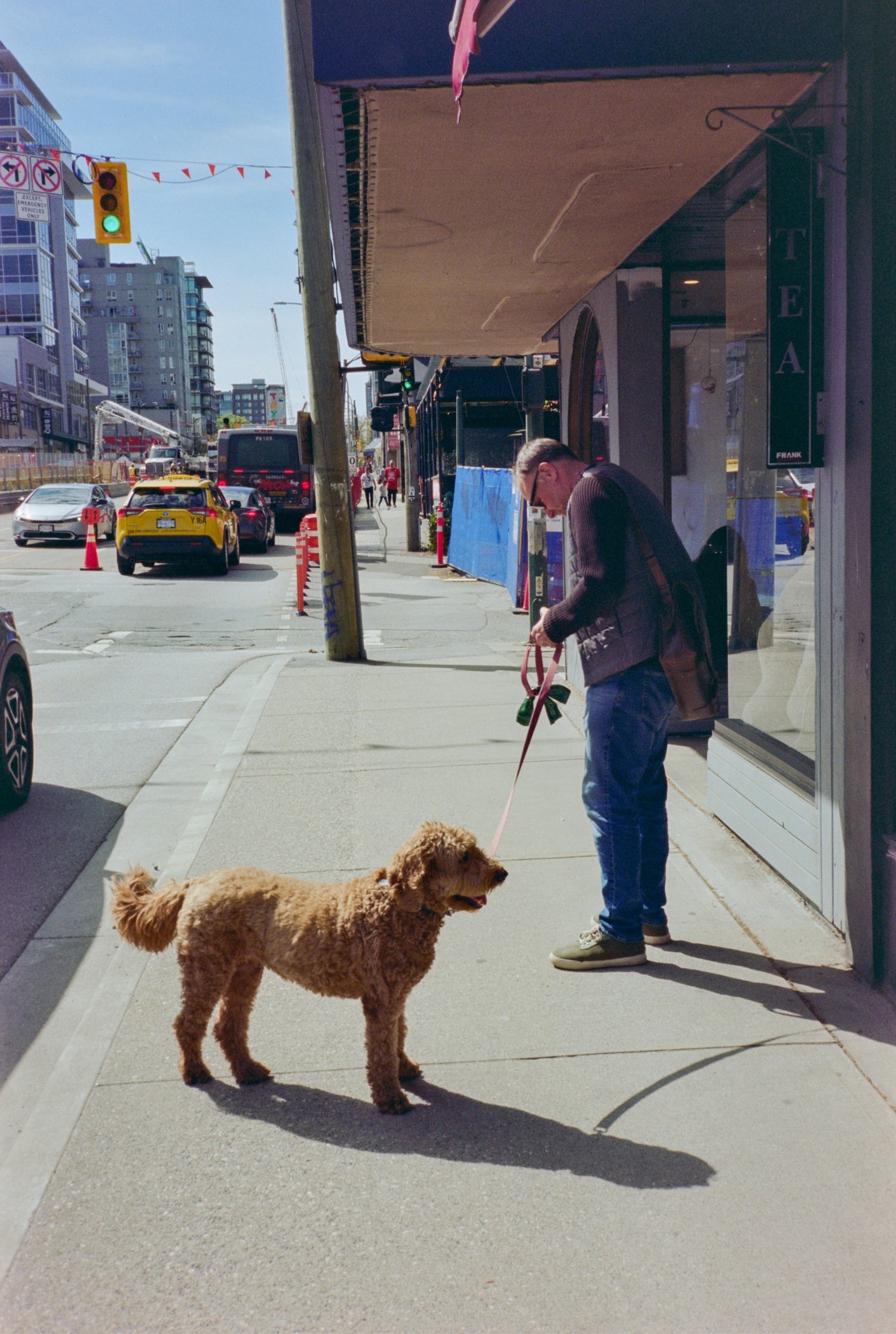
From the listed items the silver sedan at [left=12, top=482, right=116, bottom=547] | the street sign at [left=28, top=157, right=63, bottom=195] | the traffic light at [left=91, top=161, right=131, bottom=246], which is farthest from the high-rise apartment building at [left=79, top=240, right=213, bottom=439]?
the traffic light at [left=91, top=161, right=131, bottom=246]

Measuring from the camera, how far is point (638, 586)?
4203 millimetres

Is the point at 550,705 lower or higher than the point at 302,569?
lower

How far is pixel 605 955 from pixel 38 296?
115 meters

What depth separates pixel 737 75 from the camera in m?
4.36

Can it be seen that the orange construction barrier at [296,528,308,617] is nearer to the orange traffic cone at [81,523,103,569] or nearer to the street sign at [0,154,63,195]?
the orange traffic cone at [81,523,103,569]

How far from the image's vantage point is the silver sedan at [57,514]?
95.2ft

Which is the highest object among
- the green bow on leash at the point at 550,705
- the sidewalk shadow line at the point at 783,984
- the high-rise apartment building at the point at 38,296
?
the high-rise apartment building at the point at 38,296

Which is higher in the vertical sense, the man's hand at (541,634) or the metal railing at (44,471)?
the metal railing at (44,471)

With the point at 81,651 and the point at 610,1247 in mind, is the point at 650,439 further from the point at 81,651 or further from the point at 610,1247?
the point at 81,651

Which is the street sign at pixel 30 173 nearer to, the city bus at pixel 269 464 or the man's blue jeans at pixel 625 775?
the city bus at pixel 269 464

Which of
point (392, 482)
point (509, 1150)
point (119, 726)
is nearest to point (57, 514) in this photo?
point (119, 726)

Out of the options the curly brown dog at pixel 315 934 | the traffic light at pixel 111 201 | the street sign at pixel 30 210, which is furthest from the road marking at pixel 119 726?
the street sign at pixel 30 210

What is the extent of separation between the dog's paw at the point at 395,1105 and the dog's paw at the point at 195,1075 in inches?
22.8

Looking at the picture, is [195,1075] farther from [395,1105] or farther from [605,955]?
[605,955]
